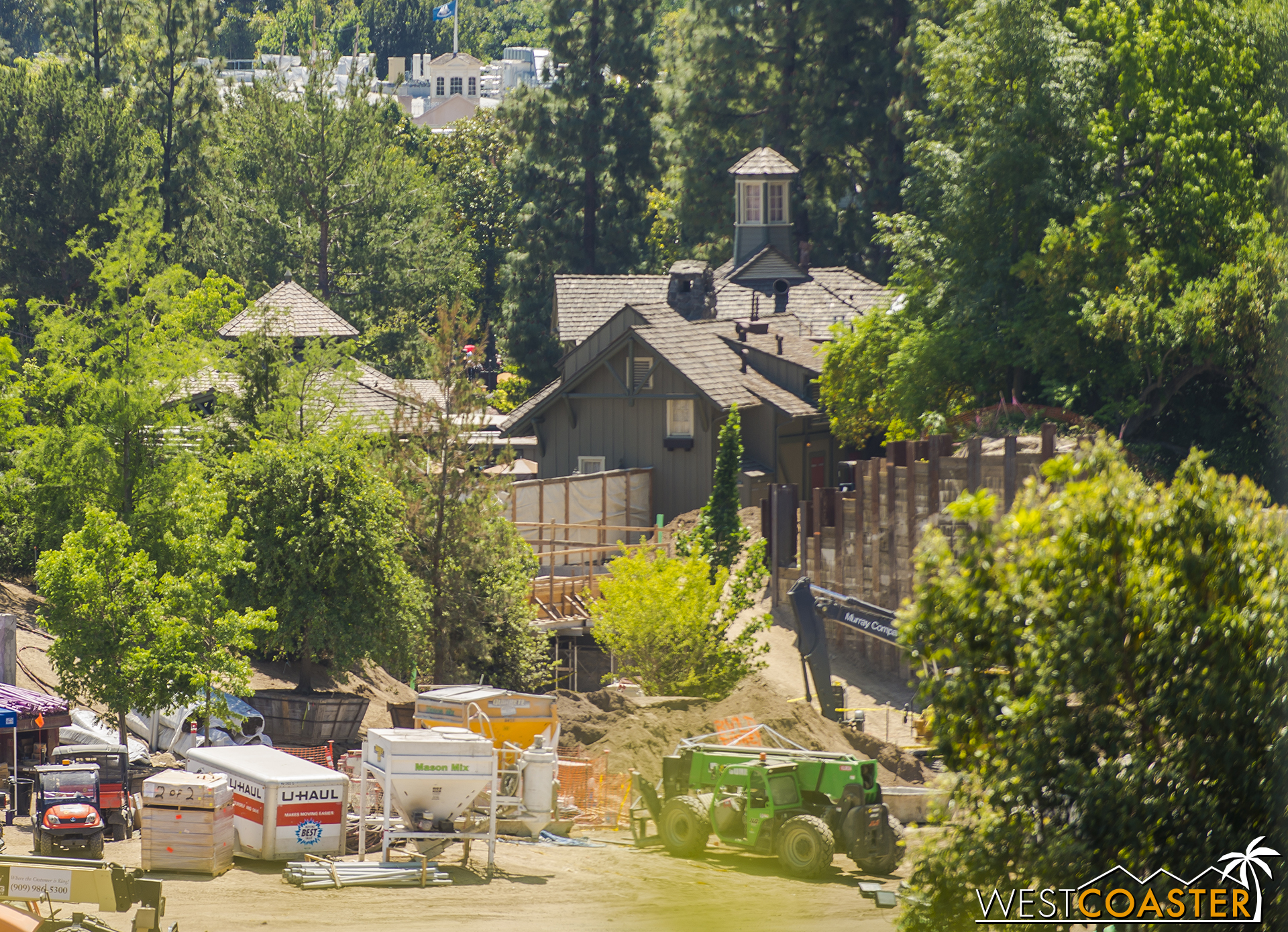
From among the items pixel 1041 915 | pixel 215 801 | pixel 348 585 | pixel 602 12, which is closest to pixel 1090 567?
pixel 1041 915

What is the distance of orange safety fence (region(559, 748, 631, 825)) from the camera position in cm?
2712

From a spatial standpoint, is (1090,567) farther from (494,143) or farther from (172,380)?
(494,143)

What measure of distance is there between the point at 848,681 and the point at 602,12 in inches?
1958

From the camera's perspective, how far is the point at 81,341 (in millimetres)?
38812

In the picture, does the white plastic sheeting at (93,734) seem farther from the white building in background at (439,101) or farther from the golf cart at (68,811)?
the white building in background at (439,101)

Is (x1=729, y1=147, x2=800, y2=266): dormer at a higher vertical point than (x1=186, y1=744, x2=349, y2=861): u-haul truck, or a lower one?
higher

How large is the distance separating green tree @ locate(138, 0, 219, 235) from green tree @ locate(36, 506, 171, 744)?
162 feet

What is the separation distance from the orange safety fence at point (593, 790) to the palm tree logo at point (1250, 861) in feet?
58.5

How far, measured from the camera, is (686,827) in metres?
23.9

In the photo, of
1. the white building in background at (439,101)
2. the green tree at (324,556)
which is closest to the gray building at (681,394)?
the green tree at (324,556)

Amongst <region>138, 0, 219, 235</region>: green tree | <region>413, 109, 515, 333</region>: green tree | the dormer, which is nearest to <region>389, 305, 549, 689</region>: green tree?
the dormer

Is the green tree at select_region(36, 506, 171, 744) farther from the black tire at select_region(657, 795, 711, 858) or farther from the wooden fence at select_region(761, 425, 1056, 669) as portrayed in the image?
the wooden fence at select_region(761, 425, 1056, 669)

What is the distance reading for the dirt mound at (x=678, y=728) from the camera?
28.5 m

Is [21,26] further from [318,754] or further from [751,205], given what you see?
[318,754]
